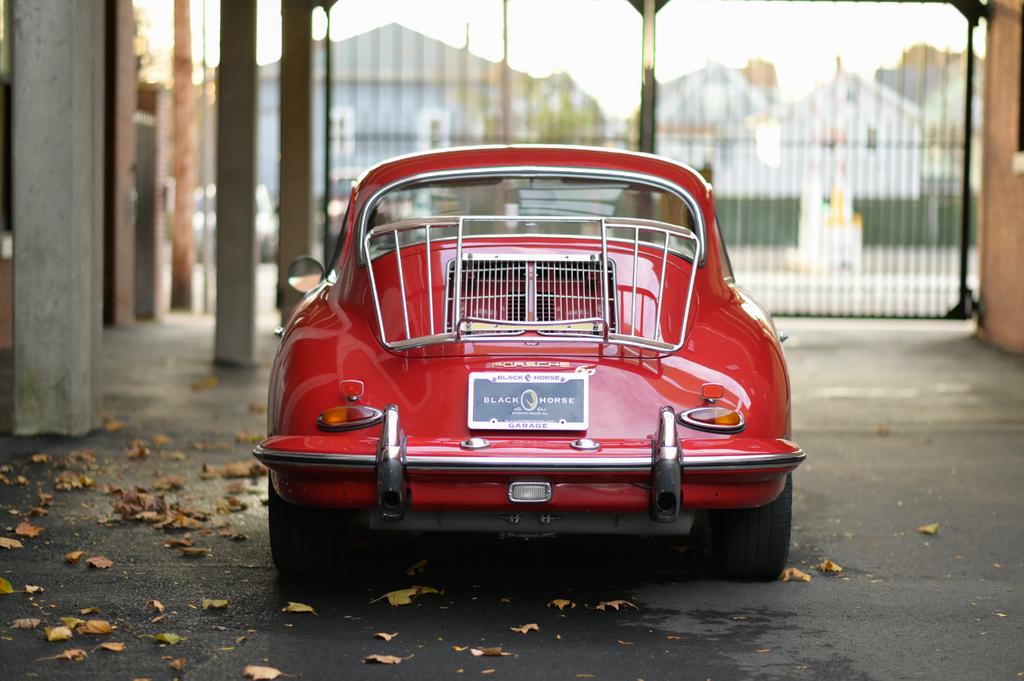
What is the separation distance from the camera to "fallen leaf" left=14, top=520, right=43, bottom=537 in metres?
6.24

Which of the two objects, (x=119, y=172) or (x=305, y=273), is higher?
(x=119, y=172)

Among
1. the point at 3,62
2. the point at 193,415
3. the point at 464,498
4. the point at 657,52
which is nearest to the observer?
the point at 464,498

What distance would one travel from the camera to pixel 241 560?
5.90m

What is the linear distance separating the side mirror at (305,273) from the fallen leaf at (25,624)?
6.50 feet

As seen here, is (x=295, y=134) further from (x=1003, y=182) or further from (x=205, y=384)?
(x=1003, y=182)

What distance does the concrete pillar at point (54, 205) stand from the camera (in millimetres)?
8469

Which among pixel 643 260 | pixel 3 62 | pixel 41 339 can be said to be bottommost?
pixel 41 339

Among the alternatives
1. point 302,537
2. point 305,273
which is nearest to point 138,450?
point 305,273

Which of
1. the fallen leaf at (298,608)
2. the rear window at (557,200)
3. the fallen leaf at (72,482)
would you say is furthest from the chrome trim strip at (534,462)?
the fallen leaf at (72,482)

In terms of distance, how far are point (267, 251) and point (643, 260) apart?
30257 mm

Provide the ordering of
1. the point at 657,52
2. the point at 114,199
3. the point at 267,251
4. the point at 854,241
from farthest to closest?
1. the point at 267,251
2. the point at 854,241
3. the point at 114,199
4. the point at 657,52

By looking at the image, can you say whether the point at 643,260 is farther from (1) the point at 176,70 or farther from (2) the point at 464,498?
(1) the point at 176,70

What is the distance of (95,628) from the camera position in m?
4.77

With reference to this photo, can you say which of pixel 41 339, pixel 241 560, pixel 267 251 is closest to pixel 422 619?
pixel 241 560
